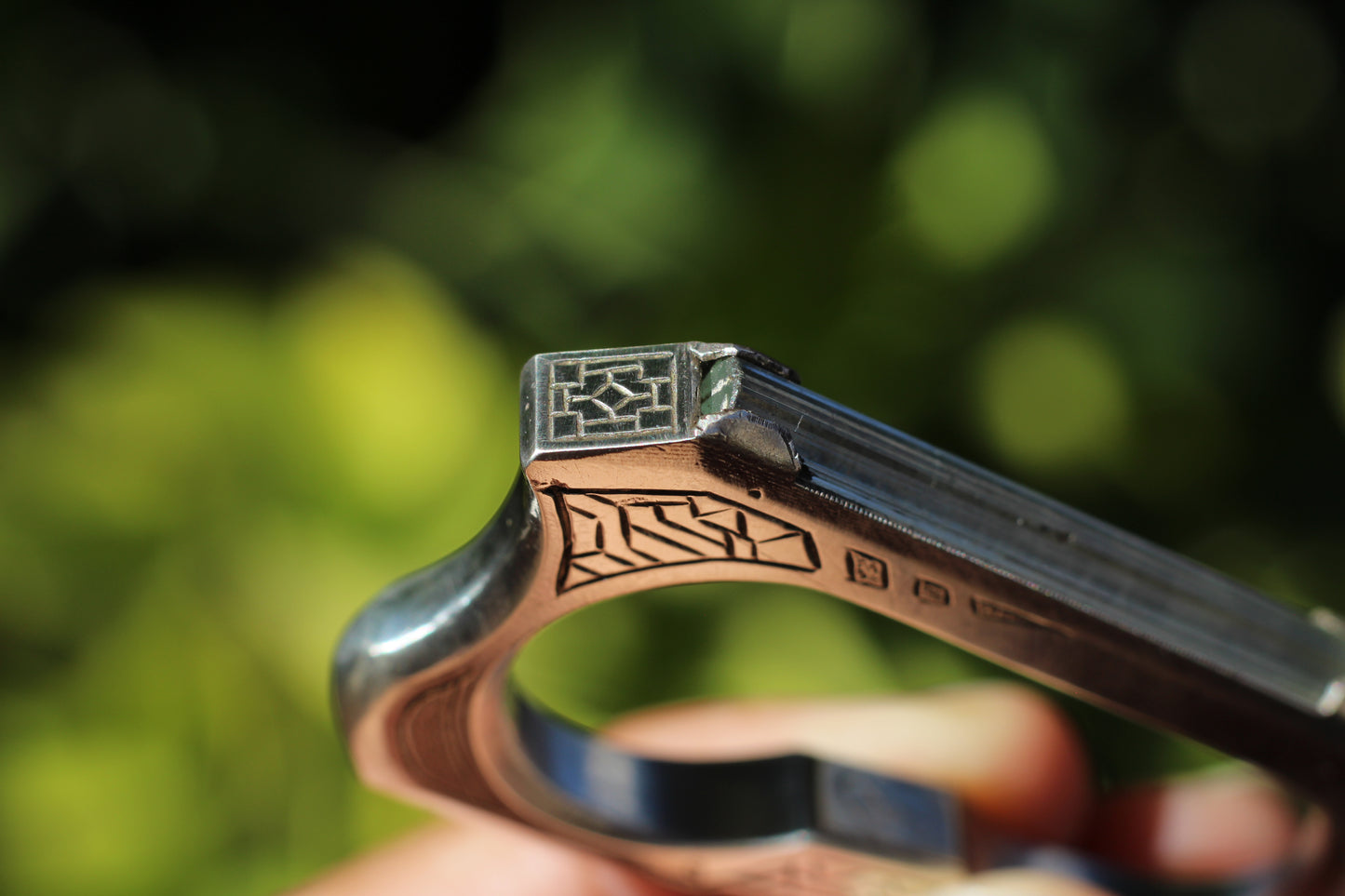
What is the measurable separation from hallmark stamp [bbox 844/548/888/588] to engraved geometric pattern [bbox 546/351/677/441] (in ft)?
0.34

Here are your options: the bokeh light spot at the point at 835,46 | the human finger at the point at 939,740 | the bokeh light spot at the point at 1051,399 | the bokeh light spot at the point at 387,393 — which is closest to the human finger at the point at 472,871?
the human finger at the point at 939,740

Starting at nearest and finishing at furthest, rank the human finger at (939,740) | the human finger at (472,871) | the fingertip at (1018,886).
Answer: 1. the fingertip at (1018,886)
2. the human finger at (472,871)
3. the human finger at (939,740)

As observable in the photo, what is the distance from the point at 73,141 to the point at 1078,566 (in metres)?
1.05

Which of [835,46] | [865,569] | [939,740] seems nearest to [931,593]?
[865,569]

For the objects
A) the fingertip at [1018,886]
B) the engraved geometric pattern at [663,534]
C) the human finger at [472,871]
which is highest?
the engraved geometric pattern at [663,534]

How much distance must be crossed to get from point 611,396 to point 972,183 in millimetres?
710

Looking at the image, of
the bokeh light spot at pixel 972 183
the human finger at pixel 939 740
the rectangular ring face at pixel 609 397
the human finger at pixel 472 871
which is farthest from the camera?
the bokeh light spot at pixel 972 183

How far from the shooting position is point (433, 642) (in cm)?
50

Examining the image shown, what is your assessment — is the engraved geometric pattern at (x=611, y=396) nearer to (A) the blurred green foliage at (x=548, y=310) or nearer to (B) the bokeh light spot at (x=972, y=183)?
(A) the blurred green foliage at (x=548, y=310)

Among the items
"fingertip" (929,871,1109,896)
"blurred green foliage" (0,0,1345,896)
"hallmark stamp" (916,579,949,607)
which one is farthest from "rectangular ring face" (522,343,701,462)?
"blurred green foliage" (0,0,1345,896)

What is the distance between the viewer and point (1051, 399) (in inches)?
39.7

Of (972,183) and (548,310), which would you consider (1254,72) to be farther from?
(548,310)

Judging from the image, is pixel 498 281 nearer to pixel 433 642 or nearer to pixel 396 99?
pixel 396 99

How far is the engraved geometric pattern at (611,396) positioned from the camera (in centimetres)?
40
